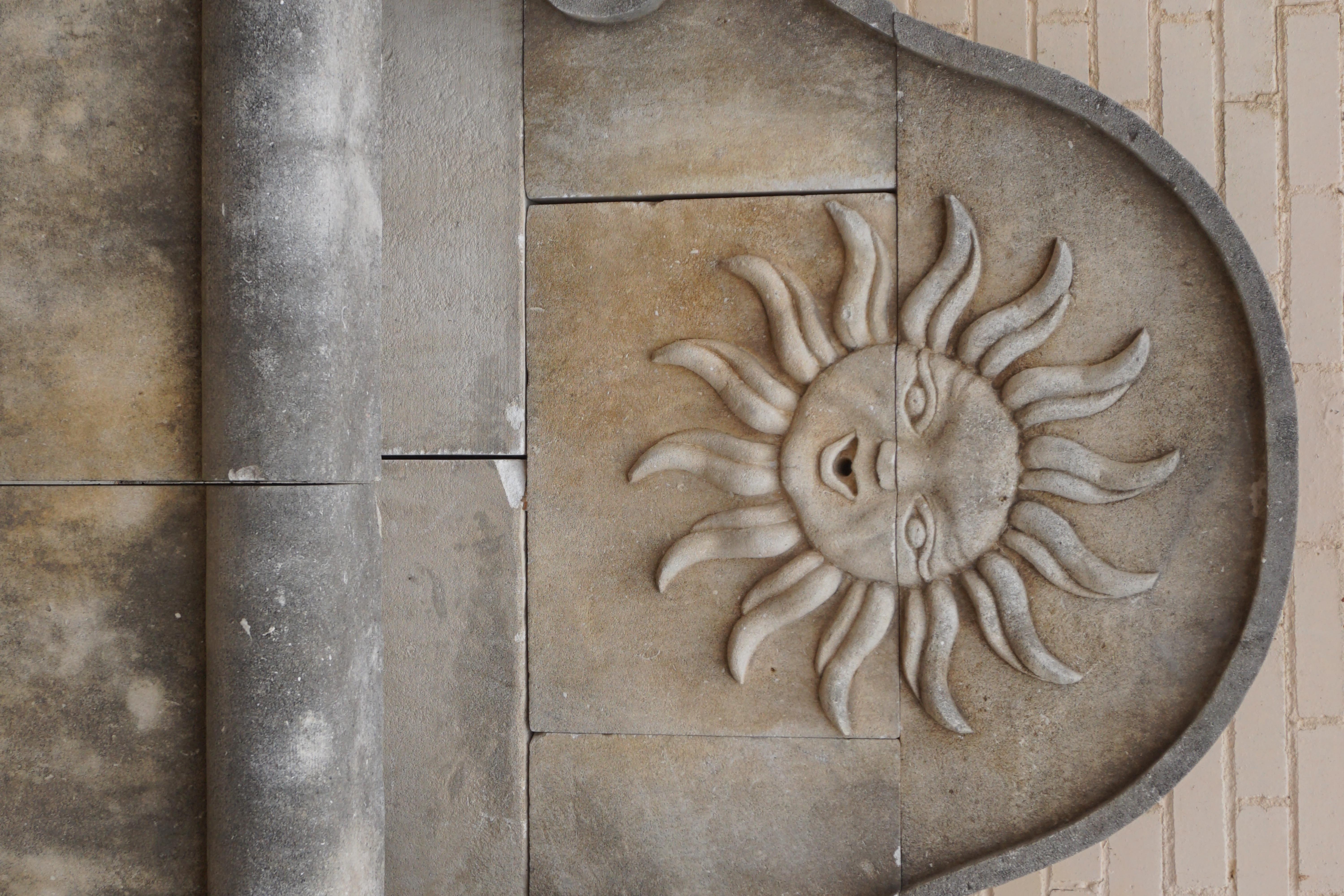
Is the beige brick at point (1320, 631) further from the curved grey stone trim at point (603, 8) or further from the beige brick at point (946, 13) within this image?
the curved grey stone trim at point (603, 8)

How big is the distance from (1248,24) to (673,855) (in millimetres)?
2623

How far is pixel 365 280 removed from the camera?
1.79 meters

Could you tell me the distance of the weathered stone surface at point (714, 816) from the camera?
76.3 inches

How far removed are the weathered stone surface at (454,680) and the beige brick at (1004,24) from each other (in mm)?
1776

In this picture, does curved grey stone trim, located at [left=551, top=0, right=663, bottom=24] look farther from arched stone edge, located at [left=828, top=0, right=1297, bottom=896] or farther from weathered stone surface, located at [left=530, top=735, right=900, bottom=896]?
weathered stone surface, located at [left=530, top=735, right=900, bottom=896]

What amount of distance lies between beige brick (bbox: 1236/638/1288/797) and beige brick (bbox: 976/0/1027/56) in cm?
180

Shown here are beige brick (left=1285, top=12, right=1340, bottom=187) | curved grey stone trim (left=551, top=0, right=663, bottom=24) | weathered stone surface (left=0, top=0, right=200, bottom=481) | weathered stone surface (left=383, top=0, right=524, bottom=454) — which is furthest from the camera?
beige brick (left=1285, top=12, right=1340, bottom=187)

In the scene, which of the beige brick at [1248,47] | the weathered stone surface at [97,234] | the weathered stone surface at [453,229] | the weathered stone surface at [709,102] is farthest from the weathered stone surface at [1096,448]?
the weathered stone surface at [97,234]

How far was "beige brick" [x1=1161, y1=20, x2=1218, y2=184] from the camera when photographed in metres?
2.28

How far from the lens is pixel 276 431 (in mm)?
1667

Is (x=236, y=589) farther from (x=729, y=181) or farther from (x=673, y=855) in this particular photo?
(x=729, y=181)

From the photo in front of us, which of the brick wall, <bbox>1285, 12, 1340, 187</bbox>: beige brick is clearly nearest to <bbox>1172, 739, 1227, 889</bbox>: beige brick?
the brick wall

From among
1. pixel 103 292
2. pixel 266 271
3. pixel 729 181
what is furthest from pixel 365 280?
pixel 729 181

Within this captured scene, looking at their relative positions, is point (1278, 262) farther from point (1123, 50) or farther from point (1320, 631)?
point (1320, 631)
